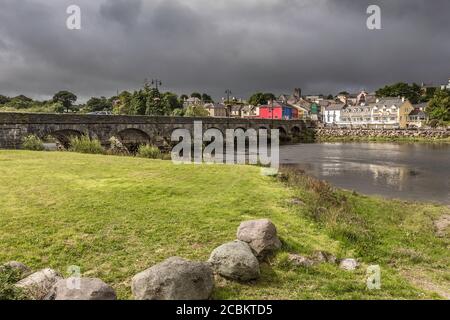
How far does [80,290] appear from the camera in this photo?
6.07 meters

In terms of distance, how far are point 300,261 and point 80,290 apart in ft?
16.2

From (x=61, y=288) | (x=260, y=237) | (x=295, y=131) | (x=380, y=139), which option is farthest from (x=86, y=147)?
(x=380, y=139)

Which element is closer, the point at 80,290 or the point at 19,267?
the point at 80,290

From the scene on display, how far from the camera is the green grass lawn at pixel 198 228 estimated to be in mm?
8203

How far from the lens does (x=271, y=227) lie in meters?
9.26

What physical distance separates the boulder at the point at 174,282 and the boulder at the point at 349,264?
3.86 m

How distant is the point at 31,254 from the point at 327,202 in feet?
38.7

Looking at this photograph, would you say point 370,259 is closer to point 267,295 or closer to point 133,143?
point 267,295

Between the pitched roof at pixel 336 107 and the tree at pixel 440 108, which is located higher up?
the pitched roof at pixel 336 107


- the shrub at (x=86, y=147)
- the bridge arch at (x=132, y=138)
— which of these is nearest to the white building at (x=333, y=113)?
the bridge arch at (x=132, y=138)

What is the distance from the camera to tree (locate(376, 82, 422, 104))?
153500mm

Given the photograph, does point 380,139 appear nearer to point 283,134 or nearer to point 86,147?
point 283,134

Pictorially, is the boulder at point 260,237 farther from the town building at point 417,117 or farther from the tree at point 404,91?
→ the tree at point 404,91
